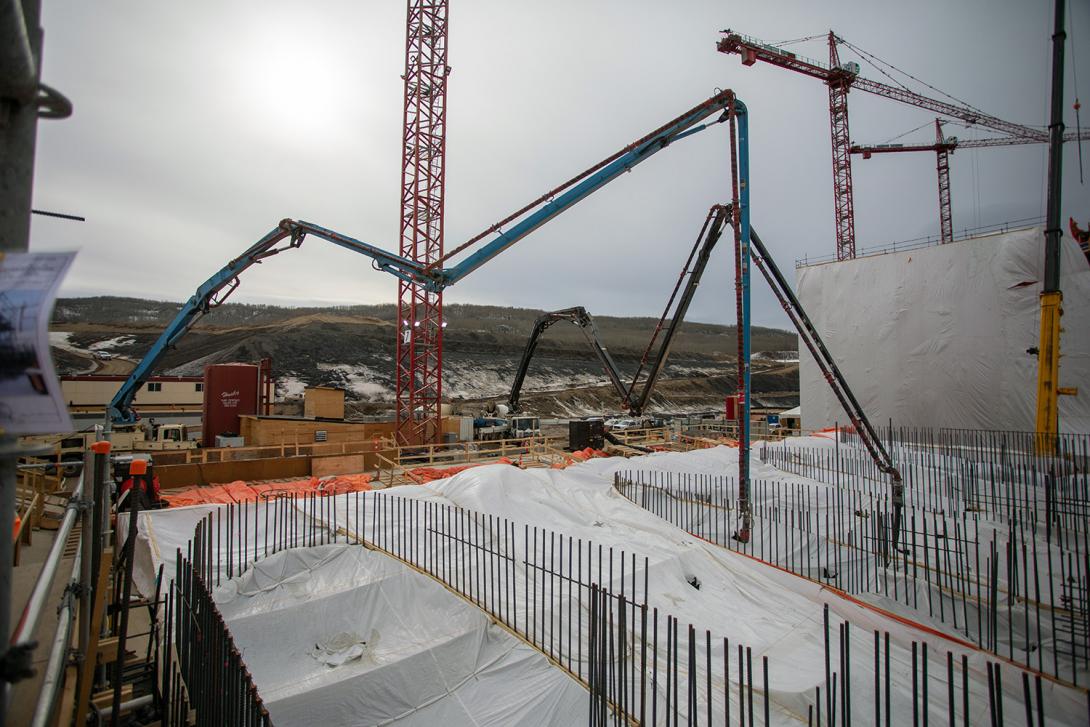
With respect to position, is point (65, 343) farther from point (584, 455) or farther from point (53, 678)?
point (53, 678)

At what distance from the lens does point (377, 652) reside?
5.60 m

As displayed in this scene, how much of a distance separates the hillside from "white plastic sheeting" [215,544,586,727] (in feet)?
114

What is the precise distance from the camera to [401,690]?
5.09 metres

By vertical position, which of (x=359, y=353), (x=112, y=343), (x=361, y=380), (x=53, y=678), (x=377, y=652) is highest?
(x=112, y=343)

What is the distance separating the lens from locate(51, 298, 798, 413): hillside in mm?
44156

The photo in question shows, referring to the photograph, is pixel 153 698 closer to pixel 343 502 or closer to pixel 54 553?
pixel 54 553

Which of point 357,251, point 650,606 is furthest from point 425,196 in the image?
point 650,606

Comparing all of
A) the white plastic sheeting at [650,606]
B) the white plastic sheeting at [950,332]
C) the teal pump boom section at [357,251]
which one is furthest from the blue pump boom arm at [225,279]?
the white plastic sheeting at [950,332]

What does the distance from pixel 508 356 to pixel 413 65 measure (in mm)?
39171

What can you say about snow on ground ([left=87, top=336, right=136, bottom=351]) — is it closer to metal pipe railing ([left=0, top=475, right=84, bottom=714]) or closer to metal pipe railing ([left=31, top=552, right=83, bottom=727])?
metal pipe railing ([left=0, top=475, right=84, bottom=714])

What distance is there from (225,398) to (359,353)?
27655mm

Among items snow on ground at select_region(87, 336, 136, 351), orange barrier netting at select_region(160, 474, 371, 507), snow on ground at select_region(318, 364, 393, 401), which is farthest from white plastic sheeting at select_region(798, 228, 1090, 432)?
snow on ground at select_region(87, 336, 136, 351)

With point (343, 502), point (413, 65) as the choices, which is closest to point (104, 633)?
point (343, 502)

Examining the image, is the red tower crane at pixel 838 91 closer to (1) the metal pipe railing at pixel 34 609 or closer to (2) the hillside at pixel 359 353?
(2) the hillside at pixel 359 353
